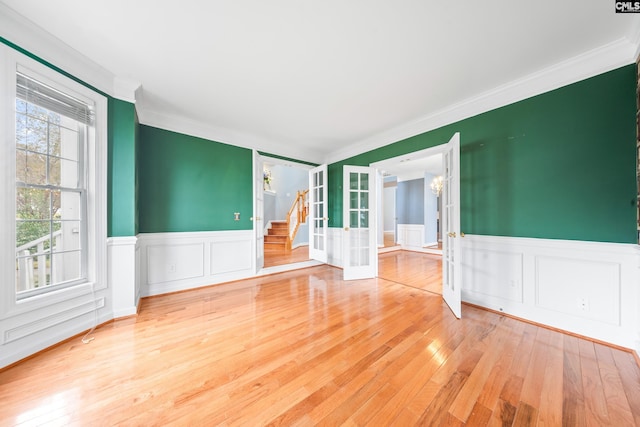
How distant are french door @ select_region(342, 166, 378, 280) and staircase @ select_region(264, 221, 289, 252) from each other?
3265mm

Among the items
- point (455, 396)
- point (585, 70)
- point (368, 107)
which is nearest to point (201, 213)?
point (368, 107)

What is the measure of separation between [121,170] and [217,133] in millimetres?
1583

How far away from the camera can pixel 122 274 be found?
2.49m

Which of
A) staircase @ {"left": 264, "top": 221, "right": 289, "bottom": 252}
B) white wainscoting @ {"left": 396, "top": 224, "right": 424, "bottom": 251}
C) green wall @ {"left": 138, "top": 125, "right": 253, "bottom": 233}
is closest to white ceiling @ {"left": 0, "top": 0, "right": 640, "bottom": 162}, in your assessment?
green wall @ {"left": 138, "top": 125, "right": 253, "bottom": 233}

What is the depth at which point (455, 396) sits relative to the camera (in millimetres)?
1384

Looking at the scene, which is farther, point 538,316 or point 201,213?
point 201,213

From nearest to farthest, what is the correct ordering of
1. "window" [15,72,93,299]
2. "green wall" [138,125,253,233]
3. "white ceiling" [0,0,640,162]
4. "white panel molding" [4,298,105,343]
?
"white ceiling" [0,0,640,162], "white panel molding" [4,298,105,343], "window" [15,72,93,299], "green wall" [138,125,253,233]

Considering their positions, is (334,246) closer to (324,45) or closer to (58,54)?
(324,45)

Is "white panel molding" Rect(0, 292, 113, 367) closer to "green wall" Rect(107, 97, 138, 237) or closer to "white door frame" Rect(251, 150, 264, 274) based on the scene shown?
"green wall" Rect(107, 97, 138, 237)

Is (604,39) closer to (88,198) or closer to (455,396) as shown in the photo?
(455,396)

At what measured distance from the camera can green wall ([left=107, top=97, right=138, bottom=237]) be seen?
2434 mm

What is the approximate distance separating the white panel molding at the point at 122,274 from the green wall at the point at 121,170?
119mm

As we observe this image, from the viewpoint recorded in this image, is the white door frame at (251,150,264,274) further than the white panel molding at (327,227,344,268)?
No

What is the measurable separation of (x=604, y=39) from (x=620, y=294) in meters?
2.24
